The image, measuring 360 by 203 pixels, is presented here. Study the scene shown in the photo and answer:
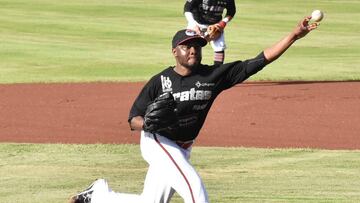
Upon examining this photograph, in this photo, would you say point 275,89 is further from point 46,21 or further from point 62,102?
point 46,21

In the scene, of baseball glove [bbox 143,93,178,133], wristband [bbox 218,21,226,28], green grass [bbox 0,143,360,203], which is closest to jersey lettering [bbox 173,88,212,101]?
baseball glove [bbox 143,93,178,133]

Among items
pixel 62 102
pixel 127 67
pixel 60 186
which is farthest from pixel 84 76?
pixel 60 186

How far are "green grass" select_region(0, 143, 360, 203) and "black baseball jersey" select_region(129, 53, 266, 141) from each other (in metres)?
2.28

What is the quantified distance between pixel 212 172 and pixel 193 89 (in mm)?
4149

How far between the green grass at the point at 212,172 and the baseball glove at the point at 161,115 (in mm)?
2526

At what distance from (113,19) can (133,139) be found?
20103mm

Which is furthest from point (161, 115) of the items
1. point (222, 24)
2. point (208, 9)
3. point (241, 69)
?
point (208, 9)

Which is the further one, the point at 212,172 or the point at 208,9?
the point at 208,9

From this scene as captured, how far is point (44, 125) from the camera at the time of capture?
51.7 ft

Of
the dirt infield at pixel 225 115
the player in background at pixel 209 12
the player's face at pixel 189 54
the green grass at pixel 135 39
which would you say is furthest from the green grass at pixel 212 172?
the green grass at pixel 135 39

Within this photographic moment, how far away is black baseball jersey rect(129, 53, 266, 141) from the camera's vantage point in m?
8.13

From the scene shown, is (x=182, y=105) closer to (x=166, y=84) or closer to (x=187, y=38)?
(x=166, y=84)

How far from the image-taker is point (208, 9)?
18.2 m

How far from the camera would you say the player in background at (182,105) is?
26.2 ft
